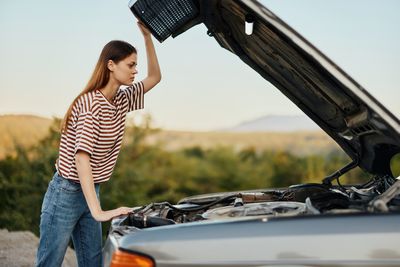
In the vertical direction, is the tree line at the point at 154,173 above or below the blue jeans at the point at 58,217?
below

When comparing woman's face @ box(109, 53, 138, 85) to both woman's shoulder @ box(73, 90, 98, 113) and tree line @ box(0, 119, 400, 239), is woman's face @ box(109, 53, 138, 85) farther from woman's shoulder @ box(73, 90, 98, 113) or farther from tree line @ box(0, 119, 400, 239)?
tree line @ box(0, 119, 400, 239)

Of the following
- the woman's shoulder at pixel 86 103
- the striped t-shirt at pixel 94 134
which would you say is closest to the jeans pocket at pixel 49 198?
the striped t-shirt at pixel 94 134

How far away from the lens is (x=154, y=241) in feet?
8.63

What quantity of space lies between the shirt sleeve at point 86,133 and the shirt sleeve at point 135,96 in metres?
0.40

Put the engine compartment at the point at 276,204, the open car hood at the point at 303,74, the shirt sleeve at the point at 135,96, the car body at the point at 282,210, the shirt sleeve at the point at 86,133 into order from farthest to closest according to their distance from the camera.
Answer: the shirt sleeve at the point at 135,96 < the shirt sleeve at the point at 86,133 < the engine compartment at the point at 276,204 < the open car hood at the point at 303,74 < the car body at the point at 282,210

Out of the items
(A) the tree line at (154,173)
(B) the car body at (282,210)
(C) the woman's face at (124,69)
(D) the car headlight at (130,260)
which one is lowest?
(A) the tree line at (154,173)

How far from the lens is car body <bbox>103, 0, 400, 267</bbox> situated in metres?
2.55

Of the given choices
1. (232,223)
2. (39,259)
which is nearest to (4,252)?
(39,259)

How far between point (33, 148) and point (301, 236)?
13.0 meters

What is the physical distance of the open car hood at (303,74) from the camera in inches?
105

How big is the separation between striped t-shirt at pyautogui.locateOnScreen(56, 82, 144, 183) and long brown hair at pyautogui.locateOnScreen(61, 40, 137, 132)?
4cm

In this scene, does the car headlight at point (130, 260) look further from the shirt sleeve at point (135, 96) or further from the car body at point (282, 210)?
the shirt sleeve at point (135, 96)

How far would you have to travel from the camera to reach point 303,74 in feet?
11.2

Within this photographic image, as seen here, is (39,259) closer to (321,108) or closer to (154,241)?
(154,241)
